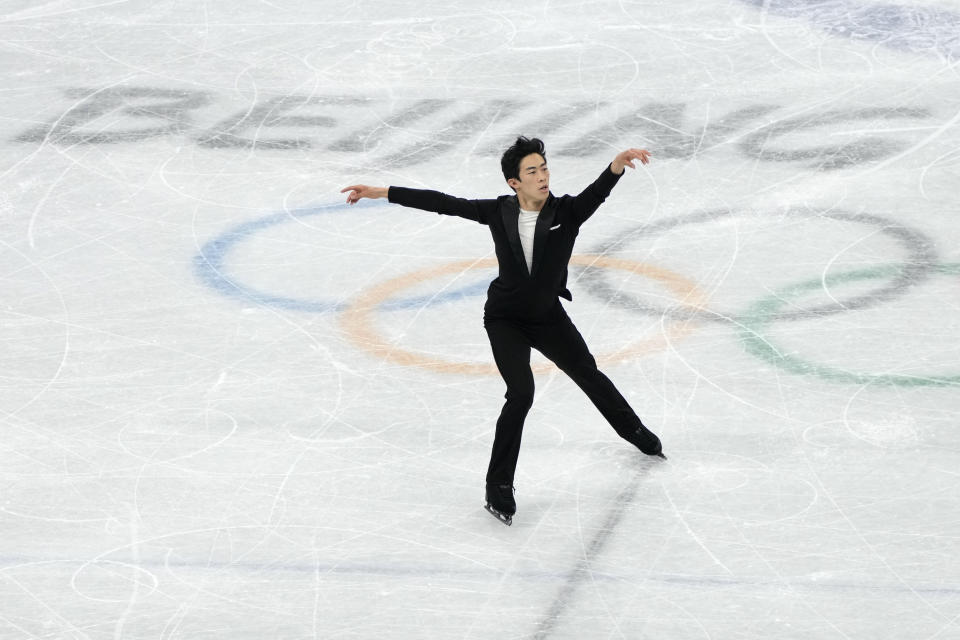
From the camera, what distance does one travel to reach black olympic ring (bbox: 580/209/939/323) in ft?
25.7

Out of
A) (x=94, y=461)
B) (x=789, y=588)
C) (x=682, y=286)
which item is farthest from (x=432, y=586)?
(x=682, y=286)

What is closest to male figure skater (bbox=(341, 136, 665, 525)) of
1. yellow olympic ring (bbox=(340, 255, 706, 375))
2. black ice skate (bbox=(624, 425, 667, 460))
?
black ice skate (bbox=(624, 425, 667, 460))

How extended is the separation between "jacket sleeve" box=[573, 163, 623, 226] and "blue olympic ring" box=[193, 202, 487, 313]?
247cm

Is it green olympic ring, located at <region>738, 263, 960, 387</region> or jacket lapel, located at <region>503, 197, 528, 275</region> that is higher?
jacket lapel, located at <region>503, 197, 528, 275</region>

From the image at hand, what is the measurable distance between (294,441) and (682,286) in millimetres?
2640

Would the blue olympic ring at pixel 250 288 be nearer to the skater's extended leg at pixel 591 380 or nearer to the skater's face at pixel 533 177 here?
the skater's extended leg at pixel 591 380

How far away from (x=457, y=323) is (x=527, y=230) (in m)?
2.12

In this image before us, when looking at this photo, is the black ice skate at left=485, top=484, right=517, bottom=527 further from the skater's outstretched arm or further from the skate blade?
the skater's outstretched arm

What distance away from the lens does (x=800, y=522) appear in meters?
5.82

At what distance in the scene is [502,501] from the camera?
5.92 m

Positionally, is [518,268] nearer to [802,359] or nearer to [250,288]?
[802,359]

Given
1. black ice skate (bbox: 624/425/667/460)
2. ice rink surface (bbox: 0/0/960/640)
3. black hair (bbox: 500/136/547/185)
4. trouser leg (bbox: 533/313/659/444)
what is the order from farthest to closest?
black ice skate (bbox: 624/425/667/460), trouser leg (bbox: 533/313/659/444), black hair (bbox: 500/136/547/185), ice rink surface (bbox: 0/0/960/640)

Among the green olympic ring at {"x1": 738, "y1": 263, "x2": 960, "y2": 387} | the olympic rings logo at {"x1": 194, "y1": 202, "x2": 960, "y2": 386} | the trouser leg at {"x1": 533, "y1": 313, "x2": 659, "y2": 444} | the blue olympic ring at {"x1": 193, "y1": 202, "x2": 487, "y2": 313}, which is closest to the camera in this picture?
the trouser leg at {"x1": 533, "y1": 313, "x2": 659, "y2": 444}

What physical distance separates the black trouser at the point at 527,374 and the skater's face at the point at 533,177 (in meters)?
0.52
